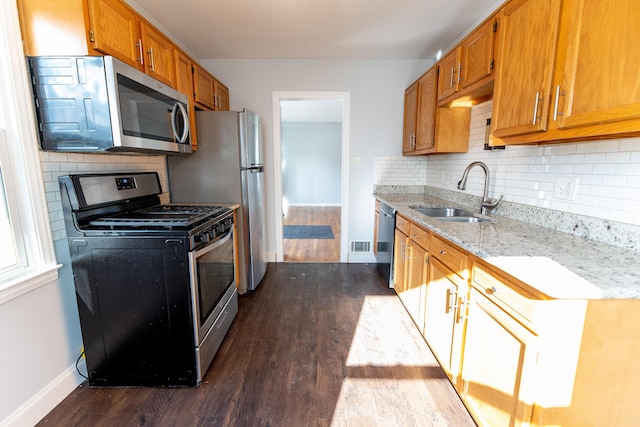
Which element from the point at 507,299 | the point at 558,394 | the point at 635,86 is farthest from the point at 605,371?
the point at 635,86

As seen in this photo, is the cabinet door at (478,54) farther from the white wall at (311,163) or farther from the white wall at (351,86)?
the white wall at (311,163)

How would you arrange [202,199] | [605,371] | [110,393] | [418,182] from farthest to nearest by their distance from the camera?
[418,182] < [202,199] < [110,393] < [605,371]

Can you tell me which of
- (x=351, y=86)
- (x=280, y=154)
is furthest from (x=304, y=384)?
(x=351, y=86)

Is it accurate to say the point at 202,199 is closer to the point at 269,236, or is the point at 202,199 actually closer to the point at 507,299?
the point at 269,236

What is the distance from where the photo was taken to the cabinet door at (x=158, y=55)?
1.84 metres

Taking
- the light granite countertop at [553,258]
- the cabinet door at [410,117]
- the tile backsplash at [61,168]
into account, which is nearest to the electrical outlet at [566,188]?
the light granite countertop at [553,258]

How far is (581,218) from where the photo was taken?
56.8 inches

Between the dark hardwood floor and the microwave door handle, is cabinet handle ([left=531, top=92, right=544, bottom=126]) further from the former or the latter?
the microwave door handle

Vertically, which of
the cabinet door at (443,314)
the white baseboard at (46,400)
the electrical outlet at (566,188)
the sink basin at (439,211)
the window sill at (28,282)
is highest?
the electrical outlet at (566,188)

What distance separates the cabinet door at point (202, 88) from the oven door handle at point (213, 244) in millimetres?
1345

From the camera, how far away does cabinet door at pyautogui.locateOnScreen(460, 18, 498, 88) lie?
170cm

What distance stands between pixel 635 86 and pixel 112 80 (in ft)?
7.11

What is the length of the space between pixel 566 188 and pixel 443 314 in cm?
97

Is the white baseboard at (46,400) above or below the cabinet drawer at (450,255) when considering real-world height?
below
